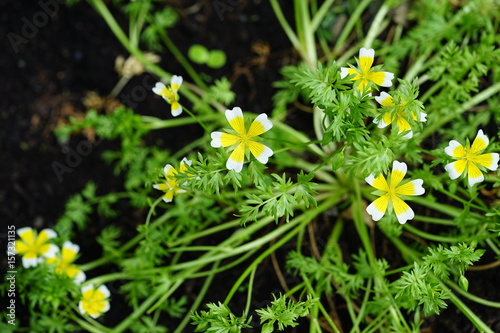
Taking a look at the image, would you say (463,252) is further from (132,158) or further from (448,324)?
(132,158)

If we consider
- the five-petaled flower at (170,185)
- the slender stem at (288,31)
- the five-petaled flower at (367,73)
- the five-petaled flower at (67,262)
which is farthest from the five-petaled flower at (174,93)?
the slender stem at (288,31)

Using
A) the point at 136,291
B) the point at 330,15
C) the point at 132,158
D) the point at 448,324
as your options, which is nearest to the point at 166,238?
the point at 136,291

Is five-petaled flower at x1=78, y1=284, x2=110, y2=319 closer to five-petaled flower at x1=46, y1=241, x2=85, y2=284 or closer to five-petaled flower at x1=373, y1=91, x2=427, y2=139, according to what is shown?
five-petaled flower at x1=46, y1=241, x2=85, y2=284

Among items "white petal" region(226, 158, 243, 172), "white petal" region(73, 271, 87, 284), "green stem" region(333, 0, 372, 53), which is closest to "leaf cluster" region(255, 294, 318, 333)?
"white petal" region(226, 158, 243, 172)

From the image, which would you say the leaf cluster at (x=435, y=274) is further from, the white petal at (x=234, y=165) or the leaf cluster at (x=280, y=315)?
the white petal at (x=234, y=165)

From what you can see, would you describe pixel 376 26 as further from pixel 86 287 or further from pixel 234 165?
pixel 86 287
